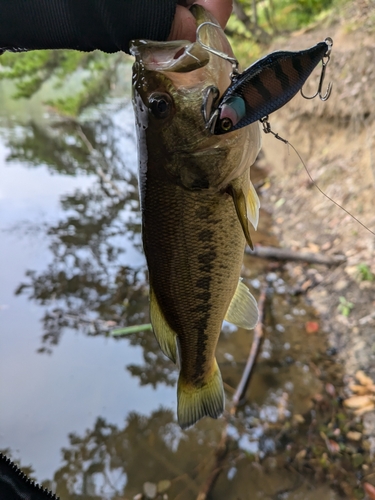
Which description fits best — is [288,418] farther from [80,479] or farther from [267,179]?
[267,179]

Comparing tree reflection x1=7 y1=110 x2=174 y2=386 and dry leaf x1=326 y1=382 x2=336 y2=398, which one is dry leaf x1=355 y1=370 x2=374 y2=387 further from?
tree reflection x1=7 y1=110 x2=174 y2=386

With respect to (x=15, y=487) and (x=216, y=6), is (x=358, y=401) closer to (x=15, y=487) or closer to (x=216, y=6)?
(x=15, y=487)

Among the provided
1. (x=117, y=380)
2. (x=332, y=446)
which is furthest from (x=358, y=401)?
(x=117, y=380)

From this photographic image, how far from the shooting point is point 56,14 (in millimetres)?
1046

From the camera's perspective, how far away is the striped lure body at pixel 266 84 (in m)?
0.81

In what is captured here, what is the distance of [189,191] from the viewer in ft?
3.73

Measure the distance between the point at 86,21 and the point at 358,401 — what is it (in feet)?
10.6

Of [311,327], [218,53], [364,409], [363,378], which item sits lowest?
[364,409]

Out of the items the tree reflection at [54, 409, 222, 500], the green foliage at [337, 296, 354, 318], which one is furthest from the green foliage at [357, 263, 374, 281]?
the tree reflection at [54, 409, 222, 500]

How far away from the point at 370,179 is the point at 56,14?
13.7 ft

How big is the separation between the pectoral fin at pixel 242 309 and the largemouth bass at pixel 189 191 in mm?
18

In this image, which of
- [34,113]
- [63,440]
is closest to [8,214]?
[63,440]

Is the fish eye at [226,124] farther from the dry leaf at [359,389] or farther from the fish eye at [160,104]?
the dry leaf at [359,389]

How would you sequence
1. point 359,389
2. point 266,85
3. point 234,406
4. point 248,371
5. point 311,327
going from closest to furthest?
point 266,85
point 359,389
point 234,406
point 248,371
point 311,327
